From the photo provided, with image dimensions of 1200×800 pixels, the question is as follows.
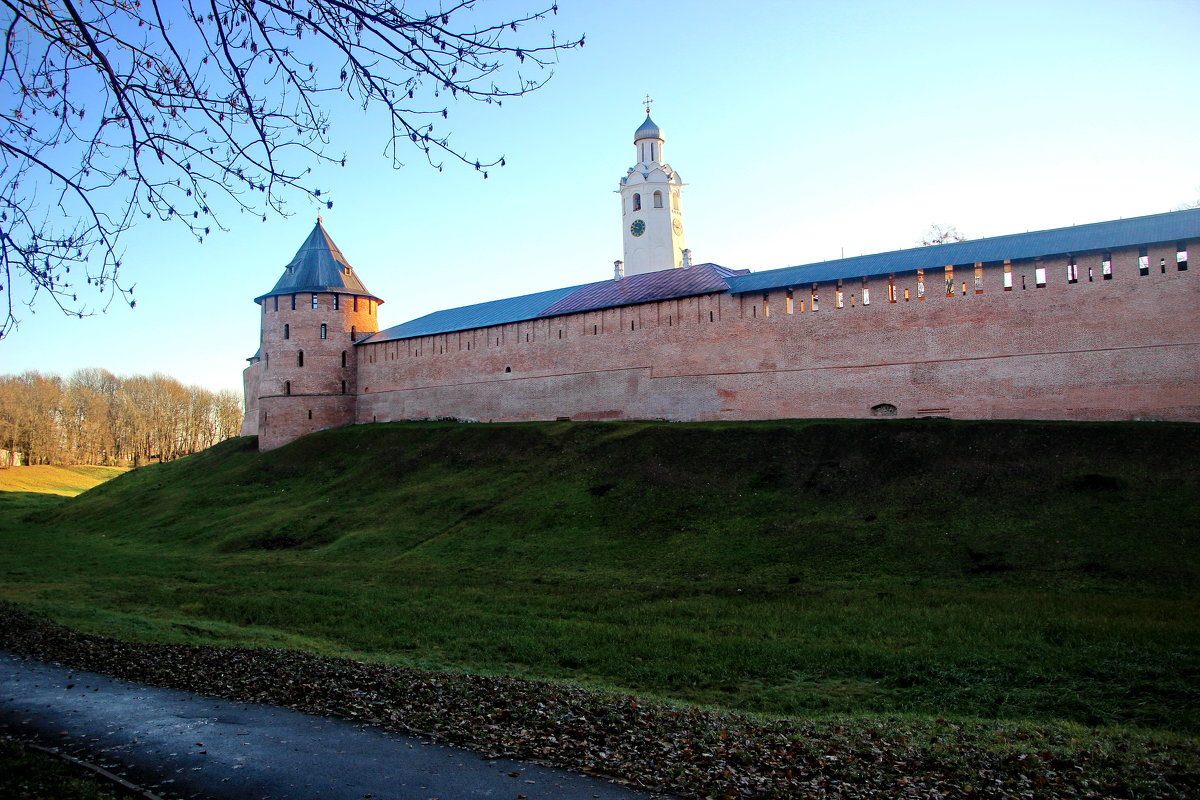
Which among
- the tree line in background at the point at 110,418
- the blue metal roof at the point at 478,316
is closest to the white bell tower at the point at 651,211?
the blue metal roof at the point at 478,316

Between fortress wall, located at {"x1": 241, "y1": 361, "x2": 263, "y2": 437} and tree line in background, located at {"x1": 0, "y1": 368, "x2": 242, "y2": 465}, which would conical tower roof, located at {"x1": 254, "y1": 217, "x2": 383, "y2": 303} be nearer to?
fortress wall, located at {"x1": 241, "y1": 361, "x2": 263, "y2": 437}

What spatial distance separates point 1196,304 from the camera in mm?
21000

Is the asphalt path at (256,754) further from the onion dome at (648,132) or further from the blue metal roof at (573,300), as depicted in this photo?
the onion dome at (648,132)

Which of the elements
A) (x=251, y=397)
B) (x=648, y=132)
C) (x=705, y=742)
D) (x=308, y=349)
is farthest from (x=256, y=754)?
(x=648, y=132)

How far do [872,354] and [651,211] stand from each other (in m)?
26.3

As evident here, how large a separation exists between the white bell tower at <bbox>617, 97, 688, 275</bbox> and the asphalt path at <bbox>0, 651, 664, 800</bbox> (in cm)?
4245

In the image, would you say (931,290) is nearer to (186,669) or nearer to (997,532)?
(997,532)

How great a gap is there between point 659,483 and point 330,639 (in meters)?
11.8

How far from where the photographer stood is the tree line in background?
5734 centimetres

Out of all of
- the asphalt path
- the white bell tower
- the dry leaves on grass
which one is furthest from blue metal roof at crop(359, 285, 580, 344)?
the asphalt path

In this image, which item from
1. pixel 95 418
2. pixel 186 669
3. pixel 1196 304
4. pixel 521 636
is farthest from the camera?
pixel 95 418

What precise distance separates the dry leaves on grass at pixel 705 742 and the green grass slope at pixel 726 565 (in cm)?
155

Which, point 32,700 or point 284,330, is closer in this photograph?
point 32,700

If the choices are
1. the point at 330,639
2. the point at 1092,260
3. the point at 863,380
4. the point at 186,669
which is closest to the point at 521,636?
the point at 330,639
